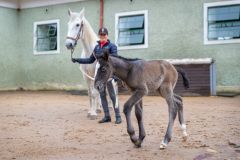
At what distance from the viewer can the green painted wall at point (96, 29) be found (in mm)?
13844

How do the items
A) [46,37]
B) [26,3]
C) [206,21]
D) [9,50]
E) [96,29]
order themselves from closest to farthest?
[206,21], [96,29], [46,37], [9,50], [26,3]

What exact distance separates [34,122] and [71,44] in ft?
6.07

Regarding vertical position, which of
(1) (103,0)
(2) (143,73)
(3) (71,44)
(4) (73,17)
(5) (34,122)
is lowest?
(5) (34,122)

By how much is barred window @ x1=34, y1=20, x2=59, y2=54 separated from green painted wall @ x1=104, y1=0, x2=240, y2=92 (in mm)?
3720

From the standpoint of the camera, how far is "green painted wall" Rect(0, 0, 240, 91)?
13844 millimetres

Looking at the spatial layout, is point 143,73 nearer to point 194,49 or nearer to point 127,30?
point 194,49

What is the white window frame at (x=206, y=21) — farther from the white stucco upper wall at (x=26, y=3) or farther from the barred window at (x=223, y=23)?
the white stucco upper wall at (x=26, y=3)

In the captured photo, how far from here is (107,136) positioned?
250 inches

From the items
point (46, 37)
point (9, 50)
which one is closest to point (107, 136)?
point (46, 37)

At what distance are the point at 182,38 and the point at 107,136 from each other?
889 cm

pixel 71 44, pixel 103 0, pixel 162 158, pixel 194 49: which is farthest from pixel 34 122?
pixel 103 0

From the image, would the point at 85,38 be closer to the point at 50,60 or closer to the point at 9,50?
the point at 50,60

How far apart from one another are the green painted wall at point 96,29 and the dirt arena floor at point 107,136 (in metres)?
4.33

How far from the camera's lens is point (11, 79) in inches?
723
